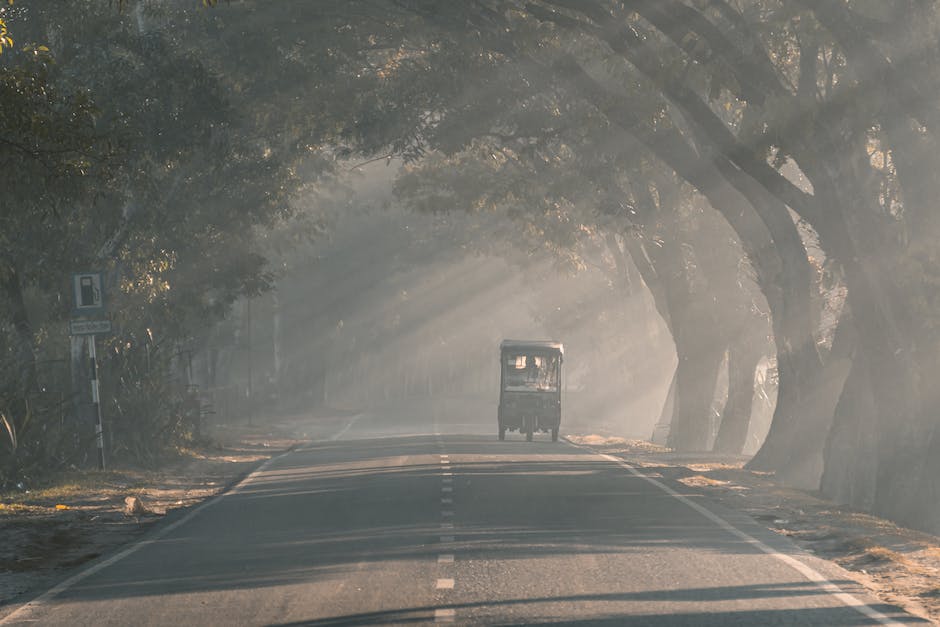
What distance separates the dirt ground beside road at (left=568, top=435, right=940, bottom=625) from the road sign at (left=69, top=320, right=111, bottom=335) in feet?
31.2

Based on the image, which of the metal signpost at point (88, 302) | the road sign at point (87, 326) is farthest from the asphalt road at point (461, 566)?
the metal signpost at point (88, 302)

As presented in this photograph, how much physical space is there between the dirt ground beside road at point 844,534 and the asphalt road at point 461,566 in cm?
39

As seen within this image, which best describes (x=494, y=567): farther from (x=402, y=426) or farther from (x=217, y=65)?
(x=402, y=426)

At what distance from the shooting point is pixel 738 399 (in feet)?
142

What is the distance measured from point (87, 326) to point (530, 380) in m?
19.9

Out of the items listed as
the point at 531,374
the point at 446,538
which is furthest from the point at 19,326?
the point at 531,374

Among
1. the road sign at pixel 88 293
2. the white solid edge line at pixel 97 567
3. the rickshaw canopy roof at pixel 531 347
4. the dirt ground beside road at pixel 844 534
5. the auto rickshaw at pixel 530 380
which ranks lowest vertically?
the dirt ground beside road at pixel 844 534

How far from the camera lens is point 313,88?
31.2 m

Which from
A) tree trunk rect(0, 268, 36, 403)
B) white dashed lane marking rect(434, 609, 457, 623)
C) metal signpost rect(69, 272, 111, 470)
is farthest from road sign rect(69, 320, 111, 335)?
white dashed lane marking rect(434, 609, 457, 623)

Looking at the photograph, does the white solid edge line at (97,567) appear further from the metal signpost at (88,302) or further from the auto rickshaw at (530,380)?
the auto rickshaw at (530,380)

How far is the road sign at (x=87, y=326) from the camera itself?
2434cm

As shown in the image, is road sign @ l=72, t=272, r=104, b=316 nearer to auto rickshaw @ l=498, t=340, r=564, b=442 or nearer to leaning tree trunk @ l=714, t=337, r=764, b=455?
auto rickshaw @ l=498, t=340, r=564, b=442

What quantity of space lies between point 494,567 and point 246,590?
7.68 ft

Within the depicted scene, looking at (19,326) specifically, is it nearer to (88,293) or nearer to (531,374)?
(88,293)
